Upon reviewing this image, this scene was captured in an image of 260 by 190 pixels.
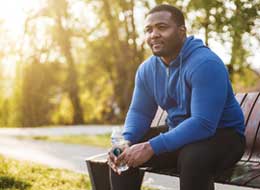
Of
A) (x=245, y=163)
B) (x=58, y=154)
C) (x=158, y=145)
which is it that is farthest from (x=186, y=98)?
(x=58, y=154)

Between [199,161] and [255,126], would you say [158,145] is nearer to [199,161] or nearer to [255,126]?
[199,161]

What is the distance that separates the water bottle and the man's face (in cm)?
60

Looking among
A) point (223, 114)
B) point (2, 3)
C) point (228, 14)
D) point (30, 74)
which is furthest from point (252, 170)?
point (30, 74)

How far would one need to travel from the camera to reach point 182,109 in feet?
12.6

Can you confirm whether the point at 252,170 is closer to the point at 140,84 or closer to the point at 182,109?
the point at 182,109

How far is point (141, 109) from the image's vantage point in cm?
422

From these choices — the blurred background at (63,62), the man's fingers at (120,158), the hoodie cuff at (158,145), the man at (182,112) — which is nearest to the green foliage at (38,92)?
the blurred background at (63,62)

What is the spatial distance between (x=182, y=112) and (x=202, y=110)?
1.06ft

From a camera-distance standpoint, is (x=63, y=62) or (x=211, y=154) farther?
(x=63, y=62)

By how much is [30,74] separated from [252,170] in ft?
85.3

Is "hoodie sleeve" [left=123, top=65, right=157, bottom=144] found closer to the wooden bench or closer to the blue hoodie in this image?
the blue hoodie

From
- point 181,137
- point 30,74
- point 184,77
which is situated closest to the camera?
point 181,137

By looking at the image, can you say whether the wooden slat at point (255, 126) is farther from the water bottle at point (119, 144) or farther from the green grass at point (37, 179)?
the green grass at point (37, 179)

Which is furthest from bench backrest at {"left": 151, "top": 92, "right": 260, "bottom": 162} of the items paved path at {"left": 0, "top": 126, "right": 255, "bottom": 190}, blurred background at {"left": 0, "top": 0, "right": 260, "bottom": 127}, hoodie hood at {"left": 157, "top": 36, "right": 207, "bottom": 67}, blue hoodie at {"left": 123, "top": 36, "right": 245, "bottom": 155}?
blurred background at {"left": 0, "top": 0, "right": 260, "bottom": 127}
